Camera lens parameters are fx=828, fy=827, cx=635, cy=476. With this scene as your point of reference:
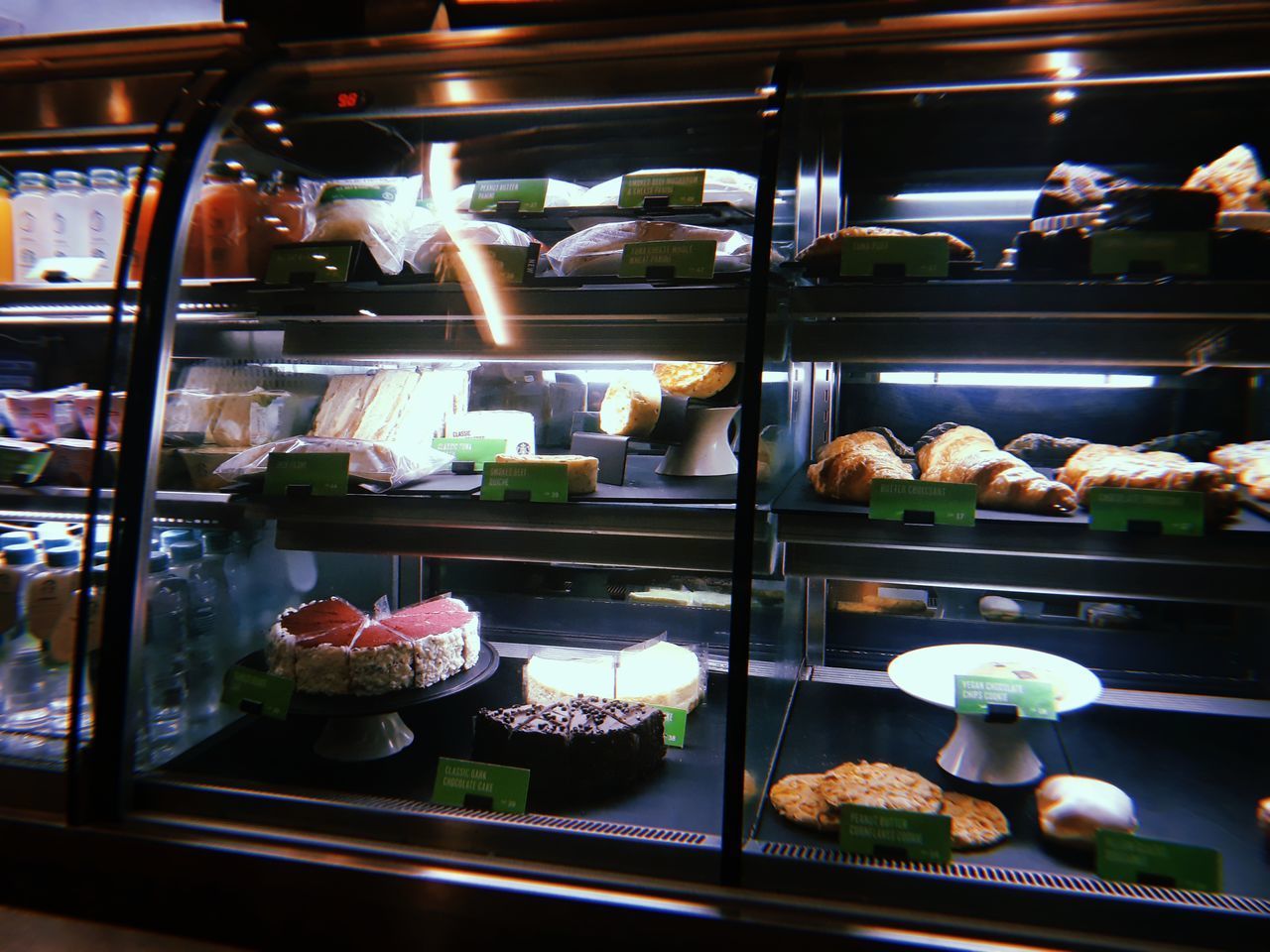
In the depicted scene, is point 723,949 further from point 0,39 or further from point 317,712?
point 0,39

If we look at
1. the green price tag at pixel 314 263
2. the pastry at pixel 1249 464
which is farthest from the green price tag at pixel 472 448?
→ the pastry at pixel 1249 464

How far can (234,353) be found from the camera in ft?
7.50

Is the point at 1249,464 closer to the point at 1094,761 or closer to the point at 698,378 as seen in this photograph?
the point at 1094,761


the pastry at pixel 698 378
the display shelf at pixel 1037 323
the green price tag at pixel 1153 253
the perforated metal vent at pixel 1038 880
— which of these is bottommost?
the perforated metal vent at pixel 1038 880

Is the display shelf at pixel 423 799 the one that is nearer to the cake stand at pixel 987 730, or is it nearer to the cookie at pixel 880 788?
the cookie at pixel 880 788

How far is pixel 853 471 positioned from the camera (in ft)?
5.34

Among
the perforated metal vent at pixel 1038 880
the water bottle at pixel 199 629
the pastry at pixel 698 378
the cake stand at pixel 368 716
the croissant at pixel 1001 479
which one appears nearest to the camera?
the perforated metal vent at pixel 1038 880

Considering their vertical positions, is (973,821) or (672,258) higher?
(672,258)

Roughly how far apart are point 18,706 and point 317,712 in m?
1.00

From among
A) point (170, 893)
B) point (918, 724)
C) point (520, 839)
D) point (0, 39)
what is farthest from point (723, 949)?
point (0, 39)

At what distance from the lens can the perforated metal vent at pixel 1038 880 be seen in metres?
1.26

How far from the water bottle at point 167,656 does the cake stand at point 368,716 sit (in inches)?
15.0

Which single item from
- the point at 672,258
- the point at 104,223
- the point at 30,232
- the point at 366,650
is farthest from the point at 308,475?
the point at 30,232

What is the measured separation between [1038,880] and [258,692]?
5.02 feet
